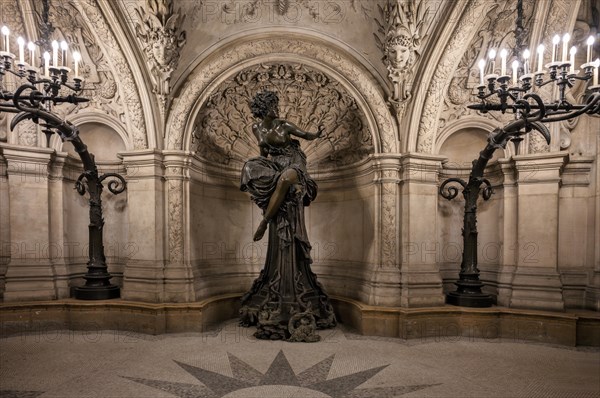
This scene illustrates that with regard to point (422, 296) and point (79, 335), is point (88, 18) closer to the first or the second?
point (79, 335)

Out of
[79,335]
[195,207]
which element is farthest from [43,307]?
[195,207]

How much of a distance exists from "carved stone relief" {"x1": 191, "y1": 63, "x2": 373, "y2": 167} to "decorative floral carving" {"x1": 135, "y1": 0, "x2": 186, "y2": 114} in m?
0.78

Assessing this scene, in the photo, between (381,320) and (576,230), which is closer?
(381,320)

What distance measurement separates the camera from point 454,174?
6.54 m

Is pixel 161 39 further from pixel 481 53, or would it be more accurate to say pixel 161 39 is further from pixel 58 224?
pixel 481 53

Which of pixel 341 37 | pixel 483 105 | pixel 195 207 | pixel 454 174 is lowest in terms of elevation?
pixel 195 207

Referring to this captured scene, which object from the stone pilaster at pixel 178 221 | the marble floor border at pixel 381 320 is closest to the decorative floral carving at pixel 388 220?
the marble floor border at pixel 381 320

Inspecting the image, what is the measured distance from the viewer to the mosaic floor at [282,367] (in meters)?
3.75

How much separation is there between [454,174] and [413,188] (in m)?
1.15

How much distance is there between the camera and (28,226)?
5.93m

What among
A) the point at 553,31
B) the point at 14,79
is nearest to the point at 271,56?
the point at 14,79

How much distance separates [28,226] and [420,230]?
20.2ft

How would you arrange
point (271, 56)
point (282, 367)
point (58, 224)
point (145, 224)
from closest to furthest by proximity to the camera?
point (282, 367) → point (145, 224) → point (58, 224) → point (271, 56)

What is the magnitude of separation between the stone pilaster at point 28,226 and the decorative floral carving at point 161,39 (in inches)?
82.6
